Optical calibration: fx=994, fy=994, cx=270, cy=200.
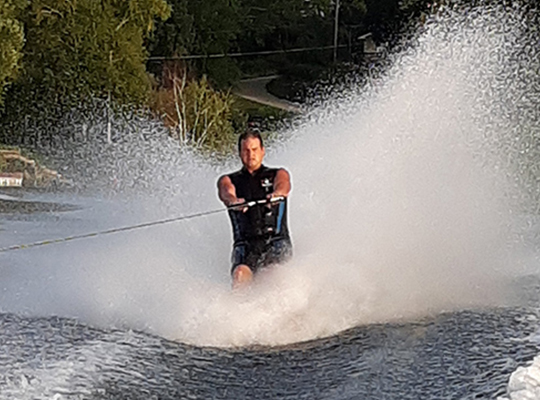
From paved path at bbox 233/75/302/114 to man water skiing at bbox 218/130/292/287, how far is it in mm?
27207

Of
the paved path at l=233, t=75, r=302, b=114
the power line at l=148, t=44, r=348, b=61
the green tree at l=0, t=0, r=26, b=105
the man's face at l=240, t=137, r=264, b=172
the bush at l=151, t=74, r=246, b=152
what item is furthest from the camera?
the paved path at l=233, t=75, r=302, b=114

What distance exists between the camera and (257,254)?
6277 mm

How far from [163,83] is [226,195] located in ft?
72.0

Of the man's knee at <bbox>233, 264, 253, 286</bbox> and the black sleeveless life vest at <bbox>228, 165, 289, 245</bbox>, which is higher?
the black sleeveless life vest at <bbox>228, 165, 289, 245</bbox>

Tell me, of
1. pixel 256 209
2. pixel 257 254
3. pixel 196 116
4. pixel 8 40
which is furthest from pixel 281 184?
pixel 196 116

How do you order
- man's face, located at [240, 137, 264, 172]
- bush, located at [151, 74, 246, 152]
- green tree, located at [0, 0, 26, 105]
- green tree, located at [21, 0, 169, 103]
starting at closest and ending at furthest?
1. man's face, located at [240, 137, 264, 172]
2. green tree, located at [0, 0, 26, 105]
3. bush, located at [151, 74, 246, 152]
4. green tree, located at [21, 0, 169, 103]

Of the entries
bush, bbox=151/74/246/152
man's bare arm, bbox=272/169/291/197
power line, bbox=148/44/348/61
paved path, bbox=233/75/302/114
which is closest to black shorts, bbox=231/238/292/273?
man's bare arm, bbox=272/169/291/197

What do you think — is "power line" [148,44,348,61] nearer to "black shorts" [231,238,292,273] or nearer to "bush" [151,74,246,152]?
"bush" [151,74,246,152]

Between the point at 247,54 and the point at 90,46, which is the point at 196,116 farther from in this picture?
the point at 247,54

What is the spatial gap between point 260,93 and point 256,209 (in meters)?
34.9

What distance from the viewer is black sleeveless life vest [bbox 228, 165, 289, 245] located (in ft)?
20.6

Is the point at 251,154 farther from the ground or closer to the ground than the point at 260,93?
farther from the ground

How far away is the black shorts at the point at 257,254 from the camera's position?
6.25 meters

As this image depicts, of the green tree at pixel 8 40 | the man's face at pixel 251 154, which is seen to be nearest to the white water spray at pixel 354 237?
the man's face at pixel 251 154
